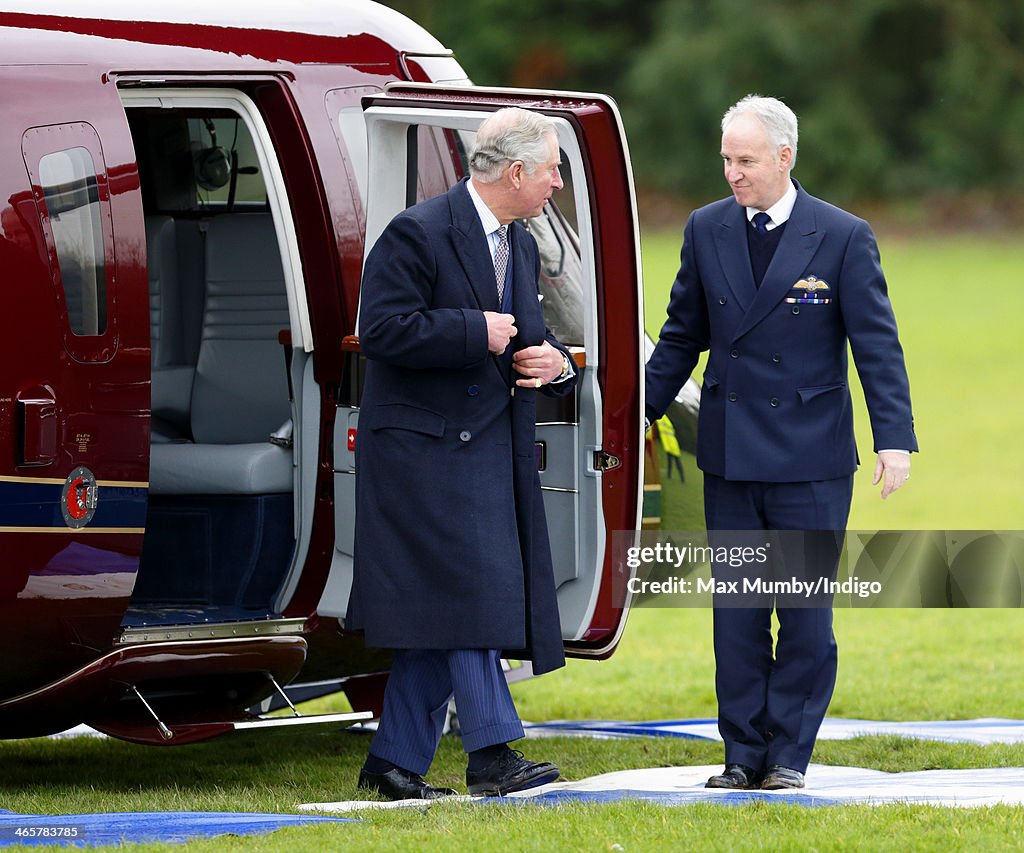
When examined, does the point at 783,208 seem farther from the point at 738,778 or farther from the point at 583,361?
the point at 738,778

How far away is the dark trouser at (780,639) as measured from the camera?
5863 mm

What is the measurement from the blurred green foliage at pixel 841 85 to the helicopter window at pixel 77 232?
32444 mm

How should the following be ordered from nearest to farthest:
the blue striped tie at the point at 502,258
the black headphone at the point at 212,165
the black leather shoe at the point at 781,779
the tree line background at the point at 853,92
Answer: the blue striped tie at the point at 502,258 → the black leather shoe at the point at 781,779 → the black headphone at the point at 212,165 → the tree line background at the point at 853,92

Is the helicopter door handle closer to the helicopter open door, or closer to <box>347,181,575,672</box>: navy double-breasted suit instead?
<box>347,181,575,672</box>: navy double-breasted suit

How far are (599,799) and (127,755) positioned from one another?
2.25m

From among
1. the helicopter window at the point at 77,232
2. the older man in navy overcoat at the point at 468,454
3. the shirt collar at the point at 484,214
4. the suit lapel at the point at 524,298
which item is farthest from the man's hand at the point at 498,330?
the helicopter window at the point at 77,232

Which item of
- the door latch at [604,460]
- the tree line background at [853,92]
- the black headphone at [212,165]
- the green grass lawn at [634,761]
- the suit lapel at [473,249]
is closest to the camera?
the green grass lawn at [634,761]

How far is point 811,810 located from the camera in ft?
17.4

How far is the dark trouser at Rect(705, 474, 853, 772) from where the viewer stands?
19.2ft

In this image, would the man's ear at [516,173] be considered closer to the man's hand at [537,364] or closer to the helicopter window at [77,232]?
the man's hand at [537,364]

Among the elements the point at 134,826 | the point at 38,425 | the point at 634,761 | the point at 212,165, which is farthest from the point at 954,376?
the point at 134,826

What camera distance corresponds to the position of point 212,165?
7180 mm

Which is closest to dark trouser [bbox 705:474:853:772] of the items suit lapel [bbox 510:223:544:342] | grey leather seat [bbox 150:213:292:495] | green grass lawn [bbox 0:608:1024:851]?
green grass lawn [bbox 0:608:1024:851]

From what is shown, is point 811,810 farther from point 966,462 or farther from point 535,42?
point 535,42
